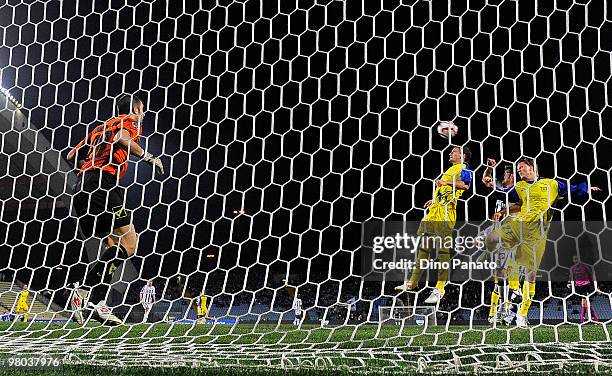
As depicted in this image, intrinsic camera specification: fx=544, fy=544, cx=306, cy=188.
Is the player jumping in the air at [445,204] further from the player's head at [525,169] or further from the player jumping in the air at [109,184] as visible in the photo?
the player jumping in the air at [109,184]

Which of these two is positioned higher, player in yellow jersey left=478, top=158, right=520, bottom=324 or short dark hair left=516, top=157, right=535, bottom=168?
short dark hair left=516, top=157, right=535, bottom=168

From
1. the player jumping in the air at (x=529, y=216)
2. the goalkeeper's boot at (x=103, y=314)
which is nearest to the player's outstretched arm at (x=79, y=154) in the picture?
the goalkeeper's boot at (x=103, y=314)

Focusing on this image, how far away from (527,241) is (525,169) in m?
0.29

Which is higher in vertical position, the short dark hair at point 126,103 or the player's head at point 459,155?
the short dark hair at point 126,103

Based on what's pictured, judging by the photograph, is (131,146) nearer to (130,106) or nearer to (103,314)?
(130,106)

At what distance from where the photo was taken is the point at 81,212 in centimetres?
218

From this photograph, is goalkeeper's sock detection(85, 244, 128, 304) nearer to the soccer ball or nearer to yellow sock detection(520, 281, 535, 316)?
the soccer ball

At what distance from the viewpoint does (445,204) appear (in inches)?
94.1

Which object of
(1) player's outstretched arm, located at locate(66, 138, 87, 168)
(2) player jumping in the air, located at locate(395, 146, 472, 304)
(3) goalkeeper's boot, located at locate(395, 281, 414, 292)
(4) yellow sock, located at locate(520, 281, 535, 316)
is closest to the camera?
Result: (4) yellow sock, located at locate(520, 281, 535, 316)

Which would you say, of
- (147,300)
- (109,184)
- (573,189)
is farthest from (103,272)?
(573,189)

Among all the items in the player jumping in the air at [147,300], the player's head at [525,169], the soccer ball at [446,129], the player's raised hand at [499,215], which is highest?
the player's head at [525,169]

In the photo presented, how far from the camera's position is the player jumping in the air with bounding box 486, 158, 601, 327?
2.09 metres

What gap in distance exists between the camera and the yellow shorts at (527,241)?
210 cm

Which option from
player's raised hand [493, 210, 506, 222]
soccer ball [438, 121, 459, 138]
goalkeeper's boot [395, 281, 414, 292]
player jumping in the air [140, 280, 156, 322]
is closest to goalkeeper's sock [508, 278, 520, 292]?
player's raised hand [493, 210, 506, 222]
